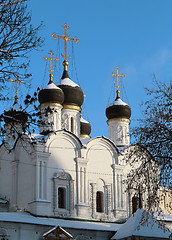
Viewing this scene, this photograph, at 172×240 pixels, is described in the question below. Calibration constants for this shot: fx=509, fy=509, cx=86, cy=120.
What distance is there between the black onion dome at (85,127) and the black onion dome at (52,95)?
5015mm

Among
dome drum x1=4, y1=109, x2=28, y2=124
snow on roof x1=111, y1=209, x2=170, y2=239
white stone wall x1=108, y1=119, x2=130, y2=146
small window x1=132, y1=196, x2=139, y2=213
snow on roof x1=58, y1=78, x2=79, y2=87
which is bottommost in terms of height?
snow on roof x1=111, y1=209, x2=170, y2=239

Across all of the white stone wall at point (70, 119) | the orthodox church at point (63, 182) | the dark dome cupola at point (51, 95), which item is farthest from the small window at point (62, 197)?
the dark dome cupola at point (51, 95)

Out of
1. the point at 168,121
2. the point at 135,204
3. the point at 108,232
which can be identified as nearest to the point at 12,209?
the point at 108,232

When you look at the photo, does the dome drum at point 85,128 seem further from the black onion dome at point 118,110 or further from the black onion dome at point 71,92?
the black onion dome at point 71,92

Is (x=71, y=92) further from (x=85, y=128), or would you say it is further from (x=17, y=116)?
(x=17, y=116)

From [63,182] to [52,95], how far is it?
12.9 feet

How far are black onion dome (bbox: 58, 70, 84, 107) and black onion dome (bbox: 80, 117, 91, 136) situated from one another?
3833 mm

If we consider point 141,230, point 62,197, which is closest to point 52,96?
point 62,197

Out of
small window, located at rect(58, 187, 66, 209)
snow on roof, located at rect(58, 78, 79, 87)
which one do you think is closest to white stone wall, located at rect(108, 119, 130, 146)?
snow on roof, located at rect(58, 78, 79, 87)

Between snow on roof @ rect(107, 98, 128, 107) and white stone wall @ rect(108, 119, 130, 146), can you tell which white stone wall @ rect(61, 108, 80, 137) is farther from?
snow on roof @ rect(107, 98, 128, 107)

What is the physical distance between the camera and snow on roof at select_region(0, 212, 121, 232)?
59.8 ft

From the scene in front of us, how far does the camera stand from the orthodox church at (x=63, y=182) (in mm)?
18891

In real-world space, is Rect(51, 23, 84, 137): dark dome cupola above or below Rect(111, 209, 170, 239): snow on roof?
above

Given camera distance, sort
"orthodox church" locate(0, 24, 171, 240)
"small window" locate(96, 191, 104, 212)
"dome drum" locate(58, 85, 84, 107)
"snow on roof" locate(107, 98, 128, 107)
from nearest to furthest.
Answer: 1. "orthodox church" locate(0, 24, 171, 240)
2. "small window" locate(96, 191, 104, 212)
3. "dome drum" locate(58, 85, 84, 107)
4. "snow on roof" locate(107, 98, 128, 107)
